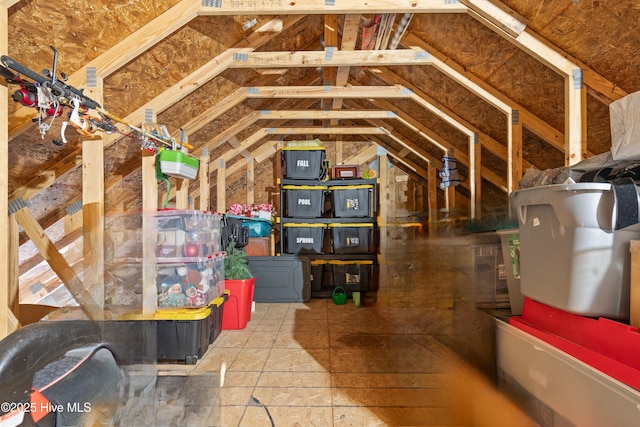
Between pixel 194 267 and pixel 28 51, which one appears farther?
pixel 194 267

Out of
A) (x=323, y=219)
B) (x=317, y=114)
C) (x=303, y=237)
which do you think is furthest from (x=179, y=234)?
(x=317, y=114)

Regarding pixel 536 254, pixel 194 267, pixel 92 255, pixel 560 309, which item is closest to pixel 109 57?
pixel 92 255

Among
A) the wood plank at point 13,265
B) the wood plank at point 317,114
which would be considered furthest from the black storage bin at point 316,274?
the wood plank at point 13,265

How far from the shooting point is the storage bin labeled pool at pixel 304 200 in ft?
14.1

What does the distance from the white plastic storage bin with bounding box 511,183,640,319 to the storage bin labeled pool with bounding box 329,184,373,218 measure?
9.59 ft

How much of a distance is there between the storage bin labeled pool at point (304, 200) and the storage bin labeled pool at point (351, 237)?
12.7 inches

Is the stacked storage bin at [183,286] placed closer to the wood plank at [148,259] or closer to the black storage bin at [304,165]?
the wood plank at [148,259]

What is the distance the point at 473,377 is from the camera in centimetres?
197

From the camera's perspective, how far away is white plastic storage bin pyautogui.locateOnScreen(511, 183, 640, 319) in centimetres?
116

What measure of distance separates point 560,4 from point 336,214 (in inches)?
116

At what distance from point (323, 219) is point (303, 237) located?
35cm

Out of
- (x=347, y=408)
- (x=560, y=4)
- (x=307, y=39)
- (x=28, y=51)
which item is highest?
(x=307, y=39)

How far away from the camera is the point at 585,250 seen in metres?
1.21

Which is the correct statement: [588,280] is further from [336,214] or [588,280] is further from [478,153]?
[336,214]
